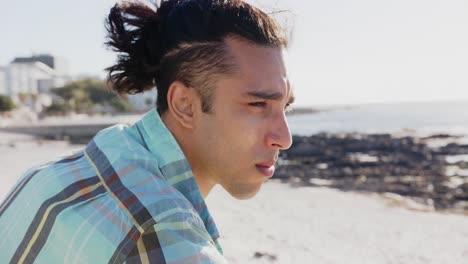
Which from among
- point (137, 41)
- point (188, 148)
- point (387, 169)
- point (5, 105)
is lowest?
point (5, 105)

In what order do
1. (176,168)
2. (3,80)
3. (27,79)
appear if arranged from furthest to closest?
(27,79), (3,80), (176,168)

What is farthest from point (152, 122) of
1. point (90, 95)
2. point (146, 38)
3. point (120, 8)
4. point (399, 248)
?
point (90, 95)

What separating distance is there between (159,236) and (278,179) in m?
14.3

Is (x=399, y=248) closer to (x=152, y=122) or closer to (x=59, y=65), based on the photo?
(x=152, y=122)

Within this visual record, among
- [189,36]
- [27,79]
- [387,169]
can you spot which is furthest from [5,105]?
[189,36]

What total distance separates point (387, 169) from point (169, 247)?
17594 millimetres

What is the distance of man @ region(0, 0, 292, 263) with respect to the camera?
35.4 inches

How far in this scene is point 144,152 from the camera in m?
1.08

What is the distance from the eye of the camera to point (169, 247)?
2.84ft

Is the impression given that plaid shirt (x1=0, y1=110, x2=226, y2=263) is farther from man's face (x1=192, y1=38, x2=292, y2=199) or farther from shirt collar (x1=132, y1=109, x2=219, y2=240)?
man's face (x1=192, y1=38, x2=292, y2=199)

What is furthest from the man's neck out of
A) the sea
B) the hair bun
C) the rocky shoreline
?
the sea

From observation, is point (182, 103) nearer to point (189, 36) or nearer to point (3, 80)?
point (189, 36)

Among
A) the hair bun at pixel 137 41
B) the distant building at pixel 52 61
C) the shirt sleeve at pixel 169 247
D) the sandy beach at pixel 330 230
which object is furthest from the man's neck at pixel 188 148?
the distant building at pixel 52 61

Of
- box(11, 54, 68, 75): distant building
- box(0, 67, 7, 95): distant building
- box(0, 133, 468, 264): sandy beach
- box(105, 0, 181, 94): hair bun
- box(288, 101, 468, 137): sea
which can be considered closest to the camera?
box(105, 0, 181, 94): hair bun
